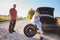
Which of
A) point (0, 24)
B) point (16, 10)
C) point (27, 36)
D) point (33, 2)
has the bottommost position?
point (27, 36)

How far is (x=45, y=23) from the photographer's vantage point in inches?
68.9

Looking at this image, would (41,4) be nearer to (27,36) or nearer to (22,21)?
(22,21)

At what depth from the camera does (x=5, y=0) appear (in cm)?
186

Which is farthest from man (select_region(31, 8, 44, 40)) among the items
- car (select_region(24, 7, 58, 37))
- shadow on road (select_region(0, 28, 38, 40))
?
shadow on road (select_region(0, 28, 38, 40))

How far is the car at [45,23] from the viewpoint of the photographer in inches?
68.6

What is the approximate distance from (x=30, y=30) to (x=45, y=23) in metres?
0.22

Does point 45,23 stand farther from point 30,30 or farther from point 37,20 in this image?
point 30,30

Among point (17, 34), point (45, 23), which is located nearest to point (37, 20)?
point (45, 23)

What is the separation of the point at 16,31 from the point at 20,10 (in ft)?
0.95

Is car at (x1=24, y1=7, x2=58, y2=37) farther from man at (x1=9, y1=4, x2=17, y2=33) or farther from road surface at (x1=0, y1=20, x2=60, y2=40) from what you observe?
man at (x1=9, y1=4, x2=17, y2=33)

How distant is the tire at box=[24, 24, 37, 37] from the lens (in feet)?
5.74

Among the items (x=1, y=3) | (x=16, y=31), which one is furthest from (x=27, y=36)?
(x=1, y=3)

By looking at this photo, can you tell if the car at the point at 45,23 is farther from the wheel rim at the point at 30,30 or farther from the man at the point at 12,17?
the man at the point at 12,17

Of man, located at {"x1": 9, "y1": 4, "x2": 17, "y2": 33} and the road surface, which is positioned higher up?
man, located at {"x1": 9, "y1": 4, "x2": 17, "y2": 33}
